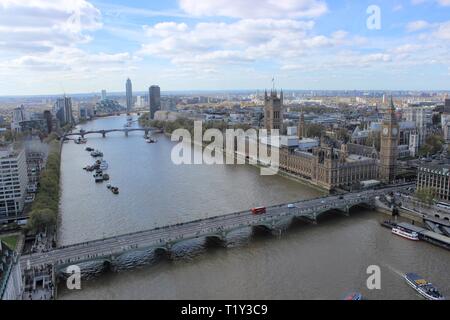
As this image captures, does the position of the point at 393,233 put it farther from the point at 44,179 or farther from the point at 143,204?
the point at 44,179

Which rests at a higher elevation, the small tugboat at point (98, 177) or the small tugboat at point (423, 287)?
the small tugboat at point (98, 177)

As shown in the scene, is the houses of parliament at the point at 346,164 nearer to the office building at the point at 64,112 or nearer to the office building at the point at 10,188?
the office building at the point at 10,188

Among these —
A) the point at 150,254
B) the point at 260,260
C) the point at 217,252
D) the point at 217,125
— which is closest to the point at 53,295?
the point at 150,254

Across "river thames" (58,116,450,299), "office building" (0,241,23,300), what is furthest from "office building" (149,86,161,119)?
"office building" (0,241,23,300)

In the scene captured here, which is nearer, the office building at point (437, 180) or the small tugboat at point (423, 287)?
the small tugboat at point (423, 287)

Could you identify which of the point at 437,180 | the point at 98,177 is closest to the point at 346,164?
the point at 437,180

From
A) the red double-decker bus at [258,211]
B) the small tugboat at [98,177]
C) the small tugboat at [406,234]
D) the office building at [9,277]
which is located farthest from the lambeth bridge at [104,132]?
the office building at [9,277]
